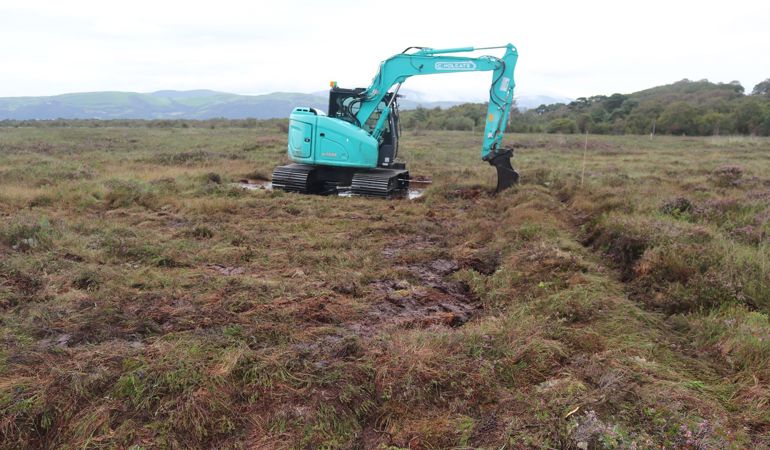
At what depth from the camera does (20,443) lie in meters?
2.95

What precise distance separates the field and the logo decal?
13.5ft

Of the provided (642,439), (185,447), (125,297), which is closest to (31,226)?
(125,297)

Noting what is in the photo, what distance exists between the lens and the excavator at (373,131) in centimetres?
1153

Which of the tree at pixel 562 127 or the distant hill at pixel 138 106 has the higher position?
the distant hill at pixel 138 106

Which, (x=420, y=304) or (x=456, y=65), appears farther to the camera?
(x=456, y=65)

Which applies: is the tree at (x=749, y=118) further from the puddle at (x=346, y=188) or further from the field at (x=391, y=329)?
the field at (x=391, y=329)

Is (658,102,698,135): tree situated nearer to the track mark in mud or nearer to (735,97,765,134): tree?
(735,97,765,134): tree

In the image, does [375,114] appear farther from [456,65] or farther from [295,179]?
[295,179]

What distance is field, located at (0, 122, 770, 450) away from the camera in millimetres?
3068

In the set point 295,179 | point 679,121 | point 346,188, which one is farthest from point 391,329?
point 679,121

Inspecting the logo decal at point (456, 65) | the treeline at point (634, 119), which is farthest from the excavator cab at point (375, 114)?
the treeline at point (634, 119)

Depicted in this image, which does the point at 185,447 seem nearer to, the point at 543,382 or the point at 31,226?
the point at 543,382

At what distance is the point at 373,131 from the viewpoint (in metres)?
12.5

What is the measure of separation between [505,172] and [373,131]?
139 inches
